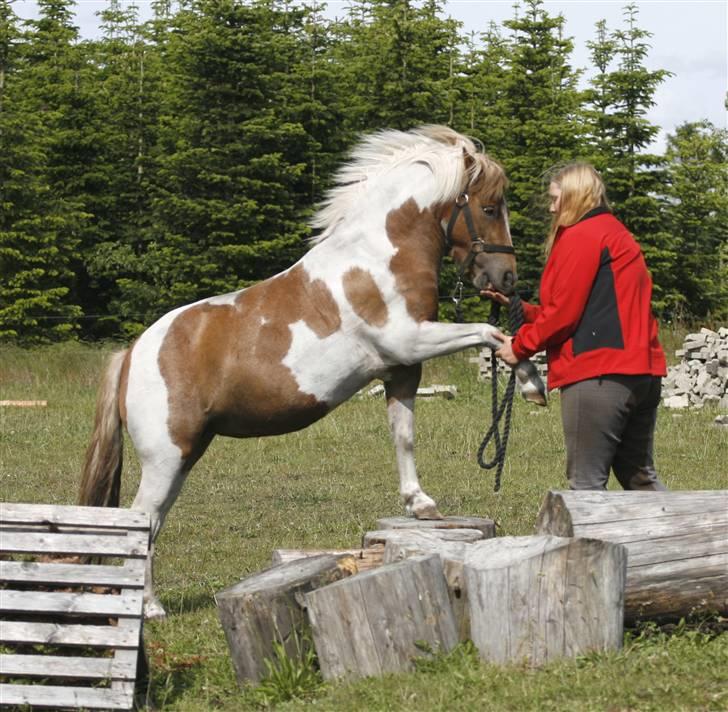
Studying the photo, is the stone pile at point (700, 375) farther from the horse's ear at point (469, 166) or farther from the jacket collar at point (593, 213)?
the jacket collar at point (593, 213)

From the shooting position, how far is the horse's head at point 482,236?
256 inches

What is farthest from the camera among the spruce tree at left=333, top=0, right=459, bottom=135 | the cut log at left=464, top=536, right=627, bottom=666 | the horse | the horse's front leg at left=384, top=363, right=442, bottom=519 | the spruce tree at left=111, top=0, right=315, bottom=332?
the spruce tree at left=333, top=0, right=459, bottom=135

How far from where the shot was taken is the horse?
646 cm

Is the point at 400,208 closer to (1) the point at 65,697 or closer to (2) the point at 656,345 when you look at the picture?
(2) the point at 656,345

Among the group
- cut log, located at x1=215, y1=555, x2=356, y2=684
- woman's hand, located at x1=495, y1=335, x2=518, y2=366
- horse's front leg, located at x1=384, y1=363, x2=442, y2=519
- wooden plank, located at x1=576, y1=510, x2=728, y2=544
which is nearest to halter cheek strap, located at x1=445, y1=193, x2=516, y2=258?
woman's hand, located at x1=495, y1=335, x2=518, y2=366

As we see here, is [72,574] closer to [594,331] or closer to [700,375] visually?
[594,331]

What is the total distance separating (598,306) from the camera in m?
5.94

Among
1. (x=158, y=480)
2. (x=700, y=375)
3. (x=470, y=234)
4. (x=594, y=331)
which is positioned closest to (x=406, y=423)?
(x=470, y=234)

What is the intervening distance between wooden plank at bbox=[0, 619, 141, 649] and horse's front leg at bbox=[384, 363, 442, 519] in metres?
2.15

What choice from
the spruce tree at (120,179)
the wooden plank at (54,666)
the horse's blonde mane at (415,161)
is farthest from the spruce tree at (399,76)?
the wooden plank at (54,666)

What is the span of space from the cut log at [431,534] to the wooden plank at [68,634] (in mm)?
1536

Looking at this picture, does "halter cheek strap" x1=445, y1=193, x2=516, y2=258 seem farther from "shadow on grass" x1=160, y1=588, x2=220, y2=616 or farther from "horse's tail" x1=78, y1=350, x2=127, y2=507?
"shadow on grass" x1=160, y1=588, x2=220, y2=616

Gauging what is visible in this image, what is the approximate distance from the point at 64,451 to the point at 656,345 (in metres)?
10.6

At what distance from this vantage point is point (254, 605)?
534 cm
